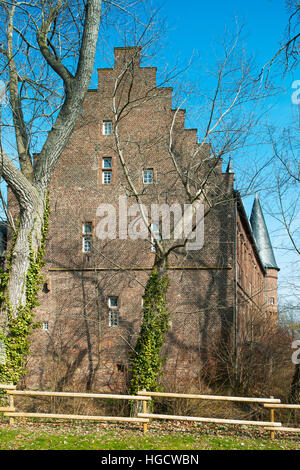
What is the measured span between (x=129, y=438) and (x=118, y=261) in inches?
419

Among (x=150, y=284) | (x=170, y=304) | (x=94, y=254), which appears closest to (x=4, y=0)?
(x=150, y=284)

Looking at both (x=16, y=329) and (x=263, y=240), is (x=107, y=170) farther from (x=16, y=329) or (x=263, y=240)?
(x=263, y=240)

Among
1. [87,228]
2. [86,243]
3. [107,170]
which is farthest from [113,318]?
[107,170]

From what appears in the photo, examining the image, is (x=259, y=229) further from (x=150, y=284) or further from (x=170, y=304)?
(x=150, y=284)

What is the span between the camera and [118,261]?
62.8ft

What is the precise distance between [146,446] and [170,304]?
396 inches

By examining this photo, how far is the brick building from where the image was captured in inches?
715

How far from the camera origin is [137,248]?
19.1 meters

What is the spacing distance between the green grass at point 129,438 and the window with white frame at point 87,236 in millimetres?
10148

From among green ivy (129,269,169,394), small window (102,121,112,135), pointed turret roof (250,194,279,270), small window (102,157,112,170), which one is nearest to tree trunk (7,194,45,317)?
green ivy (129,269,169,394)

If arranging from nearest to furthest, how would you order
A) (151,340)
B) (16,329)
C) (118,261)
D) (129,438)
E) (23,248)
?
(129,438), (16,329), (23,248), (151,340), (118,261)

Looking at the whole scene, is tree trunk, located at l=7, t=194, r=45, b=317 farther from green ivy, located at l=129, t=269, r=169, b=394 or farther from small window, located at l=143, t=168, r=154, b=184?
small window, located at l=143, t=168, r=154, b=184

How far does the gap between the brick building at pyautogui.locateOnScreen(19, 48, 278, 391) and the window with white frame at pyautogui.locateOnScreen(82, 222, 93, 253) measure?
4 cm
